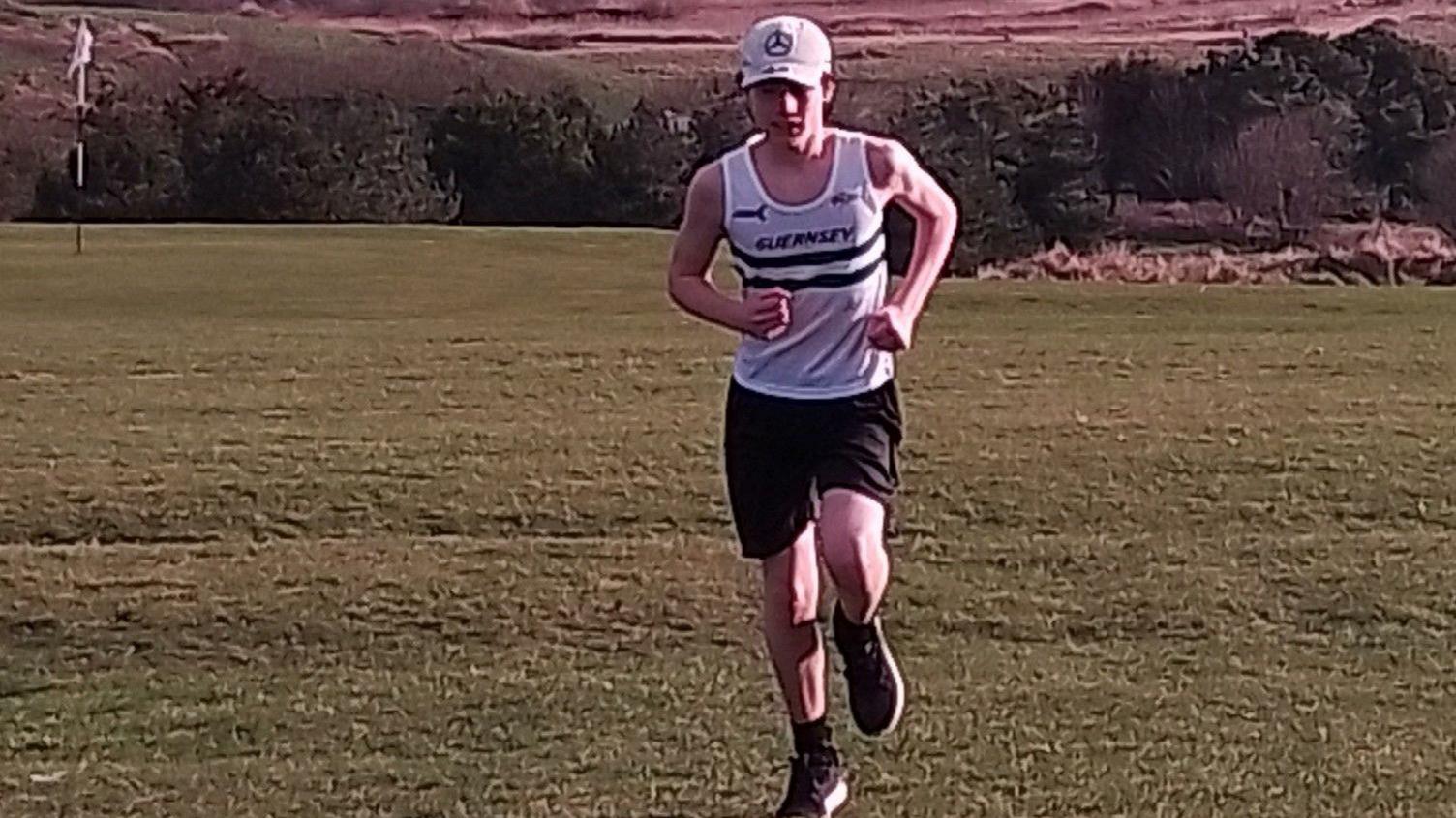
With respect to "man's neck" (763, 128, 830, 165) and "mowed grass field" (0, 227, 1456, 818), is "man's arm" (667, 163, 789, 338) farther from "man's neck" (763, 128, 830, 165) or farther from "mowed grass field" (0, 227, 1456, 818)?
"mowed grass field" (0, 227, 1456, 818)

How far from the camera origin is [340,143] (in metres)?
34.9

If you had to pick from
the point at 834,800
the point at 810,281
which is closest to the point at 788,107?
the point at 810,281

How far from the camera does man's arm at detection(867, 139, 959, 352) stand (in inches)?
197

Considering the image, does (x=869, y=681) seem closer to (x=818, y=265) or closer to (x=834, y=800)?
(x=834, y=800)

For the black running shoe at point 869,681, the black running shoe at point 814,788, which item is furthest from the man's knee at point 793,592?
the black running shoe at point 814,788

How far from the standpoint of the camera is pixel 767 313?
16.3 ft

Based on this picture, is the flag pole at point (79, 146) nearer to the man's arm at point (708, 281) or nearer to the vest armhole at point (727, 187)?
the man's arm at point (708, 281)

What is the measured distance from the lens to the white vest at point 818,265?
5043 millimetres

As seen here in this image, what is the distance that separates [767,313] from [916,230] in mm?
536

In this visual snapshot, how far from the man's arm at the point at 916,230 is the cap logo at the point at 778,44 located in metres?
0.29

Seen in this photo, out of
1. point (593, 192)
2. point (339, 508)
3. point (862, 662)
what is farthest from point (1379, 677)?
point (593, 192)

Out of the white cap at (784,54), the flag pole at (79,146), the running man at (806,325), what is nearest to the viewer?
the white cap at (784,54)

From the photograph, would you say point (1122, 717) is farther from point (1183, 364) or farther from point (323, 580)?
point (1183, 364)

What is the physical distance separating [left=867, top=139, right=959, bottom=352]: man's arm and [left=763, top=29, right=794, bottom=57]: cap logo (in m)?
0.29
